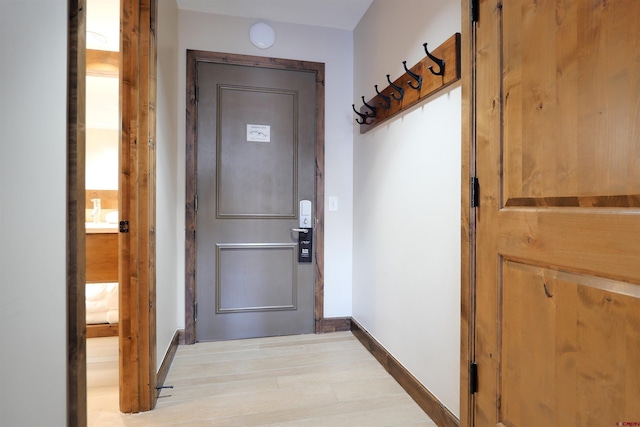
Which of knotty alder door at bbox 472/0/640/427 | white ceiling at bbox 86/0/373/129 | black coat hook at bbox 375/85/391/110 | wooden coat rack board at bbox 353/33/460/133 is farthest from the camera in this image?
white ceiling at bbox 86/0/373/129

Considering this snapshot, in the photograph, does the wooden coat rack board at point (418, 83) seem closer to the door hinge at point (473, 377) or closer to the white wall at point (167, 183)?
the door hinge at point (473, 377)

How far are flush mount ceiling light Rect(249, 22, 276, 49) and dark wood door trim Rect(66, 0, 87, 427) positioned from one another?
2.01 m

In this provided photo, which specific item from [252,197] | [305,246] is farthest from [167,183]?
[305,246]

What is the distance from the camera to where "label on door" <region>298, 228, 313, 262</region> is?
2787 mm

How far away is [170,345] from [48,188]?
1.86 meters

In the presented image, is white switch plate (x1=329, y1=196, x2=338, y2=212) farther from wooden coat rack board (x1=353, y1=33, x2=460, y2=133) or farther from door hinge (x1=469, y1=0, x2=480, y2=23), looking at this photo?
door hinge (x1=469, y1=0, x2=480, y2=23)

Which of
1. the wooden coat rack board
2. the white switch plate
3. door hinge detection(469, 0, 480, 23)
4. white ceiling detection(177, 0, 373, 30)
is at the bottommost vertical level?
the white switch plate

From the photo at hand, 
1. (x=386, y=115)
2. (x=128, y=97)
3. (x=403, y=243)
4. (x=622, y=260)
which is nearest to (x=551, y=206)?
(x=622, y=260)

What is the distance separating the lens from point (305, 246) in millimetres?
2791

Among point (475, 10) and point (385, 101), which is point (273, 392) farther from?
point (475, 10)

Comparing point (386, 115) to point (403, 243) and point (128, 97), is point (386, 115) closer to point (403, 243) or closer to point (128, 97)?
point (403, 243)

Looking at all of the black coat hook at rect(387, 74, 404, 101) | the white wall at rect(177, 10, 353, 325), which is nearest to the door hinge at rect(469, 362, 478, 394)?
the black coat hook at rect(387, 74, 404, 101)

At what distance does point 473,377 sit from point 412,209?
35.6 inches

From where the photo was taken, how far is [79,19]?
0.84 m
